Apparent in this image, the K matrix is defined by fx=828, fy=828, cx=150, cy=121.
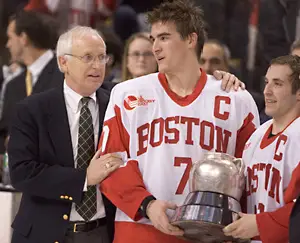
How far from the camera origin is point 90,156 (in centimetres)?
384

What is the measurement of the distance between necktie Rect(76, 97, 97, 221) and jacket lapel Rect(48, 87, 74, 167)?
0.05 meters

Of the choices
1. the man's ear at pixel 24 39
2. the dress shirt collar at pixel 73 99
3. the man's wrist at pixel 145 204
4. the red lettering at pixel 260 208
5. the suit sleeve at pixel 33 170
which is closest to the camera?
the red lettering at pixel 260 208

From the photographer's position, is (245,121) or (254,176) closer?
(254,176)

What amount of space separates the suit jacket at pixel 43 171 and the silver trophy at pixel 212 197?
69cm

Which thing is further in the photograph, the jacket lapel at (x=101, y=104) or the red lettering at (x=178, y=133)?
the jacket lapel at (x=101, y=104)

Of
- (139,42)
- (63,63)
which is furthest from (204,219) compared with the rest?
(139,42)

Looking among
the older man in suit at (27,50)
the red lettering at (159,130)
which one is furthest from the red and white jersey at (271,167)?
the older man in suit at (27,50)

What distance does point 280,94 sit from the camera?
3.28m

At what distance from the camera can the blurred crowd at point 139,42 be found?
5.54 meters

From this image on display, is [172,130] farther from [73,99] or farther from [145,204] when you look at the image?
[73,99]

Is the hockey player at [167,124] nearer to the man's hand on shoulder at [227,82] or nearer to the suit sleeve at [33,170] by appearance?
the man's hand on shoulder at [227,82]

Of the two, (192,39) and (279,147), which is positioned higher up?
(192,39)

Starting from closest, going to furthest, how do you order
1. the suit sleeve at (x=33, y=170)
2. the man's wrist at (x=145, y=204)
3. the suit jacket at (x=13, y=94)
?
the man's wrist at (x=145, y=204)
the suit sleeve at (x=33, y=170)
the suit jacket at (x=13, y=94)

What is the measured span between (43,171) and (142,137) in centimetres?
53
